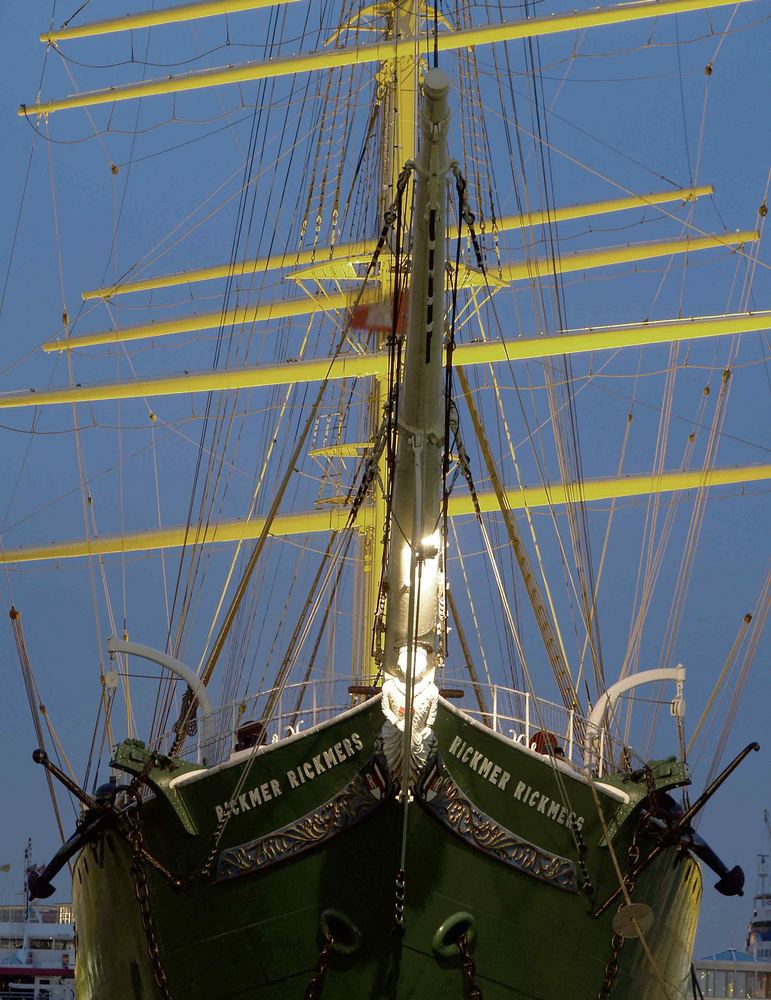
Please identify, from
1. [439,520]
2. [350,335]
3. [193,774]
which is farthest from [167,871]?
[350,335]

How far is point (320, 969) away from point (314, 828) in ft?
3.98

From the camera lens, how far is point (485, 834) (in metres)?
15.9

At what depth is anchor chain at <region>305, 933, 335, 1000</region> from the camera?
1559 centimetres

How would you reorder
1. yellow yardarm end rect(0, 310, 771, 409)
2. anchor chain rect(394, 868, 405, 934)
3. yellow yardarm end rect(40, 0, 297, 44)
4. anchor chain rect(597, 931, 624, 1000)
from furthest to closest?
yellow yardarm end rect(40, 0, 297, 44)
yellow yardarm end rect(0, 310, 771, 409)
anchor chain rect(597, 931, 624, 1000)
anchor chain rect(394, 868, 405, 934)

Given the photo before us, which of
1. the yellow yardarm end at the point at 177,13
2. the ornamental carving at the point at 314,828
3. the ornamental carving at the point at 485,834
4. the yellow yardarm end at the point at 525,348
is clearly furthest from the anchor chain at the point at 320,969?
the yellow yardarm end at the point at 177,13

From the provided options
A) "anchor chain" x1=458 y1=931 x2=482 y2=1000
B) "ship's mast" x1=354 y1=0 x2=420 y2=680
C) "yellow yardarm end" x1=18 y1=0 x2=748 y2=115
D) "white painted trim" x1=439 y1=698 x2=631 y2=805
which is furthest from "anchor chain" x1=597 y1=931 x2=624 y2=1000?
"yellow yardarm end" x1=18 y1=0 x2=748 y2=115

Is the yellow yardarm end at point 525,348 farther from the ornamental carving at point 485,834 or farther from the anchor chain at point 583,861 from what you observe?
the ornamental carving at point 485,834

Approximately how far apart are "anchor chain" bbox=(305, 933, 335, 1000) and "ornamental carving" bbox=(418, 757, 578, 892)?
1.45 metres

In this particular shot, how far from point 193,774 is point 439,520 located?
3289 mm

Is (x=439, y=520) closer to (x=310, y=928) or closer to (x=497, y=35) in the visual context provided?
(x=310, y=928)

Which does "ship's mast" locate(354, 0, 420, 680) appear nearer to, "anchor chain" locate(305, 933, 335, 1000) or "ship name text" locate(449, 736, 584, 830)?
"ship name text" locate(449, 736, 584, 830)

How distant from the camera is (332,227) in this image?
2830 cm

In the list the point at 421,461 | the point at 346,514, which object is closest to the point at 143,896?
the point at 421,461

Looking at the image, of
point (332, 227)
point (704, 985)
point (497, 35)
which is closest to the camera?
point (497, 35)
